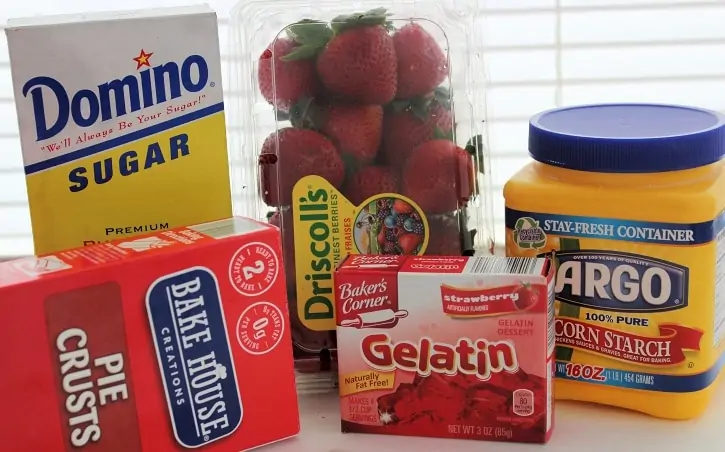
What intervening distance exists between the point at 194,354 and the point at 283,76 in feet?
1.00

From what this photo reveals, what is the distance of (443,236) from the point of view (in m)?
0.99

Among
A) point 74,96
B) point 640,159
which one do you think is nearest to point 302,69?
point 74,96

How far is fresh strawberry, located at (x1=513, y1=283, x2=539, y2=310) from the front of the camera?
0.84m

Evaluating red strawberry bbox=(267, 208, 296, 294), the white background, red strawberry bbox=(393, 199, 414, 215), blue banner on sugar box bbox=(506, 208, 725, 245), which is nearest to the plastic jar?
blue banner on sugar box bbox=(506, 208, 725, 245)

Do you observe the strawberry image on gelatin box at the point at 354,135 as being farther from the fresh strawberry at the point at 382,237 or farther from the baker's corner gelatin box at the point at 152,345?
the baker's corner gelatin box at the point at 152,345

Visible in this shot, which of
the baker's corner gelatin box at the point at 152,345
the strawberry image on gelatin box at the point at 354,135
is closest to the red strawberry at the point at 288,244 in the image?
the strawberry image on gelatin box at the point at 354,135

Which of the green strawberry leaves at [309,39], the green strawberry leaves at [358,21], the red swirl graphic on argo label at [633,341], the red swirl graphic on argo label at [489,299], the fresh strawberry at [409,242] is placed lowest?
the red swirl graphic on argo label at [633,341]

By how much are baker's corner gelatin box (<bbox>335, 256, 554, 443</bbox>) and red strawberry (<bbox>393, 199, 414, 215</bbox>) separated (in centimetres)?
8

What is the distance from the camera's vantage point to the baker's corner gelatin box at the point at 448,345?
2.80 feet

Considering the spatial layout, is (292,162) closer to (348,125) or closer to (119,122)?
(348,125)

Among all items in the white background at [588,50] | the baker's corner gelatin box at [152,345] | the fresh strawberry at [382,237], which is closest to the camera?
the baker's corner gelatin box at [152,345]

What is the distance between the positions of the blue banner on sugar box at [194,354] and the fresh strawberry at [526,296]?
0.26m

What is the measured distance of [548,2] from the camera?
1.26 meters

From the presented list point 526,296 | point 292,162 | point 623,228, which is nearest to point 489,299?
point 526,296
